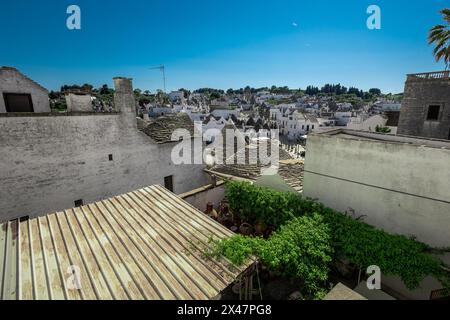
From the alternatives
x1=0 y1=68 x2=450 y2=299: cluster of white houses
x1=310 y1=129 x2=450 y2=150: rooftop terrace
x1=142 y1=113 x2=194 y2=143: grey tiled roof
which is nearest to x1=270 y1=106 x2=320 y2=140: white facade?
x1=142 y1=113 x2=194 y2=143: grey tiled roof

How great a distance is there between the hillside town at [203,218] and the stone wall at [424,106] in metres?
12.8

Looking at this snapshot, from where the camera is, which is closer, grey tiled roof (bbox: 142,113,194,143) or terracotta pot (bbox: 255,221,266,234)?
terracotta pot (bbox: 255,221,266,234)

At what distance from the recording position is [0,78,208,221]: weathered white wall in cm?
980

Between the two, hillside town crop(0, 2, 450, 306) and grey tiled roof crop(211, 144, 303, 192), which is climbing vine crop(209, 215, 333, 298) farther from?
grey tiled roof crop(211, 144, 303, 192)

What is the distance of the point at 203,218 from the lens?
7.43m

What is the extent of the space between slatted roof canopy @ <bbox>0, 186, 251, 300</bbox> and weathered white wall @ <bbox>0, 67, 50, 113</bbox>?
8.10 meters

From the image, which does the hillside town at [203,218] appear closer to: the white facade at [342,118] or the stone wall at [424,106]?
the stone wall at [424,106]

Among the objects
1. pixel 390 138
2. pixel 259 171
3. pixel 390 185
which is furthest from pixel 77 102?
pixel 390 138

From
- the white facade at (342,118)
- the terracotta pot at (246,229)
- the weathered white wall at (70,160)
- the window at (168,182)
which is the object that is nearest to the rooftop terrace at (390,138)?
the terracotta pot at (246,229)

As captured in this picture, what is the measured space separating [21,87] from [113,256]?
37.5ft

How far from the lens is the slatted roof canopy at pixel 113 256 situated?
4562 mm
